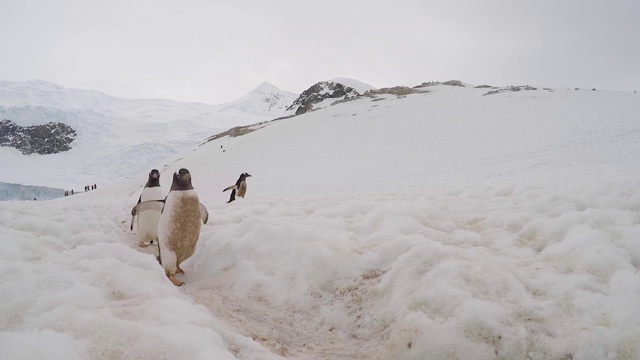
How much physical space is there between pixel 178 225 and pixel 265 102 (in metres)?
130

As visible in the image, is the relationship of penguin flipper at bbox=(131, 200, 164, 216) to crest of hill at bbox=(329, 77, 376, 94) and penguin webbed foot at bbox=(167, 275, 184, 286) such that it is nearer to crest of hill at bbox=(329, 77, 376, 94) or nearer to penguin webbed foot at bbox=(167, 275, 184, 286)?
penguin webbed foot at bbox=(167, 275, 184, 286)

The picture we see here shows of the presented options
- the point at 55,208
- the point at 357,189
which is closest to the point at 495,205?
the point at 55,208

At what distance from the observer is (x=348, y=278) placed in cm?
423

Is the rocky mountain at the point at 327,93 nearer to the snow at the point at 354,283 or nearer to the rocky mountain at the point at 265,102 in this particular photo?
the rocky mountain at the point at 265,102

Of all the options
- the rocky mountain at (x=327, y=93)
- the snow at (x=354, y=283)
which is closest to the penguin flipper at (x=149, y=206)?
the snow at (x=354, y=283)

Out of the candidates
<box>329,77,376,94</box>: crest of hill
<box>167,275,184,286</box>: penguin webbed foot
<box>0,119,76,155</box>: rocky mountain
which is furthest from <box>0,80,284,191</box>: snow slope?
<box>167,275,184,286</box>: penguin webbed foot

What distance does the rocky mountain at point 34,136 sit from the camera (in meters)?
69.0

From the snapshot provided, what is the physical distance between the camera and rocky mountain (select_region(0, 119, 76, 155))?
69000 mm

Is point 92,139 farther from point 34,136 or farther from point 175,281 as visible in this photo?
point 175,281

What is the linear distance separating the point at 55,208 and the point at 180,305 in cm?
598

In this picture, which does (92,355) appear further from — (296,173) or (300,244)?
(296,173)

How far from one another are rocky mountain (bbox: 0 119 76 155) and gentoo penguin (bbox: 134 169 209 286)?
75.4 m

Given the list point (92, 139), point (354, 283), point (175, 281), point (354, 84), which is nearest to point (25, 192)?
point (92, 139)

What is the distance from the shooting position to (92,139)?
64500 mm
